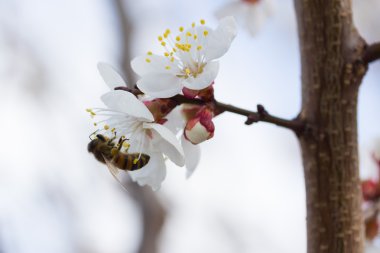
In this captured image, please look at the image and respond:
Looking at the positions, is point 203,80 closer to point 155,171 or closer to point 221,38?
point 221,38

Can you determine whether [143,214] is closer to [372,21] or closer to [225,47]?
[225,47]

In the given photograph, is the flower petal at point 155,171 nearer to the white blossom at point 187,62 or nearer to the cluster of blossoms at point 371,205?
the white blossom at point 187,62

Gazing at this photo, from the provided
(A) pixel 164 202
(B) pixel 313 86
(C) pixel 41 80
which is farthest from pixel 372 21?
(B) pixel 313 86

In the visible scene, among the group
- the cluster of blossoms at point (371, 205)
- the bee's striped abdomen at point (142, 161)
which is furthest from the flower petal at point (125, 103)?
the cluster of blossoms at point (371, 205)

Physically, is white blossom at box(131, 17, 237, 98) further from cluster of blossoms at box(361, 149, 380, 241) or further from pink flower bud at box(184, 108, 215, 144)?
cluster of blossoms at box(361, 149, 380, 241)

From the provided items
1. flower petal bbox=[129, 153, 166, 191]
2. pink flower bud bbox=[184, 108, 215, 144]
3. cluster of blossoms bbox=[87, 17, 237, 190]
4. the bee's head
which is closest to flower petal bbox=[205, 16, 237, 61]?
cluster of blossoms bbox=[87, 17, 237, 190]
